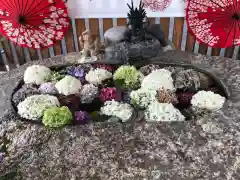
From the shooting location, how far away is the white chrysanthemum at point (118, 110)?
1.66 metres

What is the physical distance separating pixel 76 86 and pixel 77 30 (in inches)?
54.0

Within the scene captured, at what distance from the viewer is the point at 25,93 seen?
1.87 m

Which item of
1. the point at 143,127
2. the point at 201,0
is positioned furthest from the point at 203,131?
the point at 201,0

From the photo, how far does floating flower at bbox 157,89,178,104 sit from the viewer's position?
177 cm

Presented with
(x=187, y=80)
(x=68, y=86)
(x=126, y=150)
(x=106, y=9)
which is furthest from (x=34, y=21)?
(x=126, y=150)

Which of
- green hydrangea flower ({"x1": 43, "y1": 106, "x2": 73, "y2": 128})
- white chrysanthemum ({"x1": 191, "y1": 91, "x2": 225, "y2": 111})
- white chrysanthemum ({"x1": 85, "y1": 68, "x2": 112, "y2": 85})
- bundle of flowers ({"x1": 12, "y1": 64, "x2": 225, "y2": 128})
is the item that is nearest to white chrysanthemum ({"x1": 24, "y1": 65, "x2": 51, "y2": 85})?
bundle of flowers ({"x1": 12, "y1": 64, "x2": 225, "y2": 128})

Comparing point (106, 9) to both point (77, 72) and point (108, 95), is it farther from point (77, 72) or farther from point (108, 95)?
point (108, 95)

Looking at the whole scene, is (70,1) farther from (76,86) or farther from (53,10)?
(76,86)

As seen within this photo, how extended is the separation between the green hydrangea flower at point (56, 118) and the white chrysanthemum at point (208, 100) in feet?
2.39

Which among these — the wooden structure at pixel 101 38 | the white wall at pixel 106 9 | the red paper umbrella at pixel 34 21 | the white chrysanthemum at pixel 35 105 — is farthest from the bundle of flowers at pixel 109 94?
the wooden structure at pixel 101 38

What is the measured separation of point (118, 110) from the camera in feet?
5.56

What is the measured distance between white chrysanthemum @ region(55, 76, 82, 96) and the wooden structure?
1.22m

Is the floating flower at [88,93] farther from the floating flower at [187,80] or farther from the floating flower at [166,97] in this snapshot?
the floating flower at [187,80]

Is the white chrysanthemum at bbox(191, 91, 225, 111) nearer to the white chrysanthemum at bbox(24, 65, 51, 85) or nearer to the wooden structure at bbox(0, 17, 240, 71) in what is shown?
the white chrysanthemum at bbox(24, 65, 51, 85)
